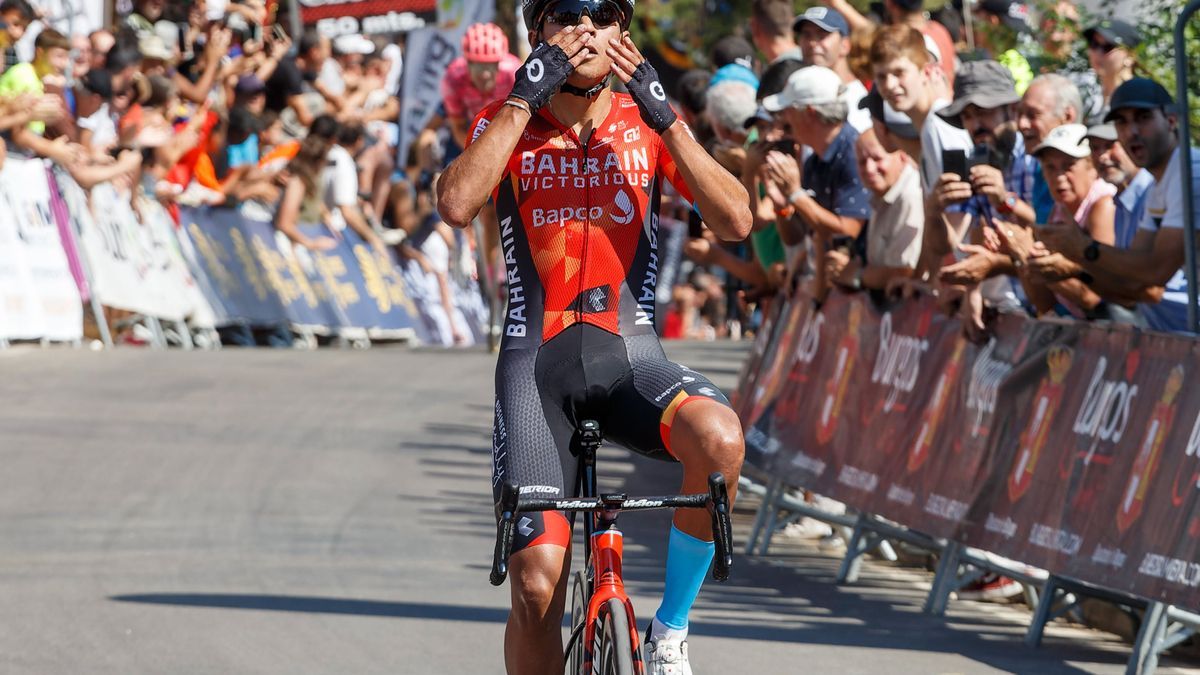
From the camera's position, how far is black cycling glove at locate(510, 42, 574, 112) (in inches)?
210

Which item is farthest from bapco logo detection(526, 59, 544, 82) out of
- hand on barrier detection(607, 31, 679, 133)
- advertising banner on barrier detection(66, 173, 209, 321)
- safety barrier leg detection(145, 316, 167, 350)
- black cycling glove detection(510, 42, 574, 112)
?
safety barrier leg detection(145, 316, 167, 350)

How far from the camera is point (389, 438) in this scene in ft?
47.2

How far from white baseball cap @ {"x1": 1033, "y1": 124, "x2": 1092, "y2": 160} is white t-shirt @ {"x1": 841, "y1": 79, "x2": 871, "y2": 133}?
5.41ft

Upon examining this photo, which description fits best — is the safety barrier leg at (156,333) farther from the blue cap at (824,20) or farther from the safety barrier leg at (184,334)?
the blue cap at (824,20)

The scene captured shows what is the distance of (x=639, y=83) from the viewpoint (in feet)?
17.6

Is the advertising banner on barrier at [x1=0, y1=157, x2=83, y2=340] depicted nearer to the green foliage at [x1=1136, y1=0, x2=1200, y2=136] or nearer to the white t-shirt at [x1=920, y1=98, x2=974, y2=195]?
the white t-shirt at [x1=920, y1=98, x2=974, y2=195]

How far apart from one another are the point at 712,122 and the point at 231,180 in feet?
29.8

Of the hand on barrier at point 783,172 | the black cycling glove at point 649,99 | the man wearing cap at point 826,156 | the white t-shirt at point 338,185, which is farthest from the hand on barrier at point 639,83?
the white t-shirt at point 338,185

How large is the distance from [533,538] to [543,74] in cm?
125

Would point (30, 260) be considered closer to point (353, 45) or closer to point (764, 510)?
point (764, 510)

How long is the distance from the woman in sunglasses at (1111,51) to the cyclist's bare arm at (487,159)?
6078 mm

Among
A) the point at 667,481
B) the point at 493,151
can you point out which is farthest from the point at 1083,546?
the point at 667,481

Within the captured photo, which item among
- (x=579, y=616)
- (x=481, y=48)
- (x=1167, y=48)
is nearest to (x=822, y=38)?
(x=1167, y=48)

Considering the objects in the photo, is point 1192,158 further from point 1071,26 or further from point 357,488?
point 357,488
